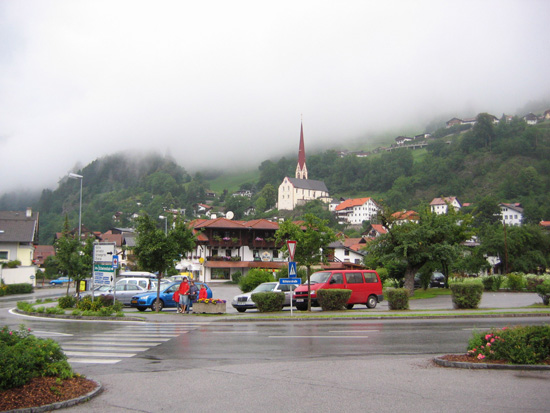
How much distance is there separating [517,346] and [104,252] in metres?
21.0

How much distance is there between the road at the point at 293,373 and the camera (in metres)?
7.41

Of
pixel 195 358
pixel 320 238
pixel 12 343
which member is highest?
pixel 320 238

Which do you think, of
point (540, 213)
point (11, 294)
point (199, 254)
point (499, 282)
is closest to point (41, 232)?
point (199, 254)

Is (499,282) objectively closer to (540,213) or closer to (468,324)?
(468,324)

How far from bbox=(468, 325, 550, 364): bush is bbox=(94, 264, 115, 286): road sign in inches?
769

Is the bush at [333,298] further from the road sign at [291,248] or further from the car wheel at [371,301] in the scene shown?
the road sign at [291,248]

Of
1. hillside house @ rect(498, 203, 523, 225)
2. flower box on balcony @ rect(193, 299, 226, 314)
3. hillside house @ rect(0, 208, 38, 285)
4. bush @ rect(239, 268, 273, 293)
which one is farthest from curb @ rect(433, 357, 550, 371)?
hillside house @ rect(498, 203, 523, 225)

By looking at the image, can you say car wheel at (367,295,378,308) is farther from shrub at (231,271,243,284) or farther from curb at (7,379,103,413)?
shrub at (231,271,243,284)

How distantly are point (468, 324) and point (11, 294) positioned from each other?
47.9 m

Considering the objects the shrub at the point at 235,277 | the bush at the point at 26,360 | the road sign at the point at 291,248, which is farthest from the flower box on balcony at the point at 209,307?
the shrub at the point at 235,277

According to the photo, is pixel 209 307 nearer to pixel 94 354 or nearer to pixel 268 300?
pixel 268 300

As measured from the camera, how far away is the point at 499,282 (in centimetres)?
4312

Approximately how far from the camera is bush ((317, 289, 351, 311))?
24094 mm

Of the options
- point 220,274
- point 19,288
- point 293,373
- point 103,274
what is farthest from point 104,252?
point 220,274
